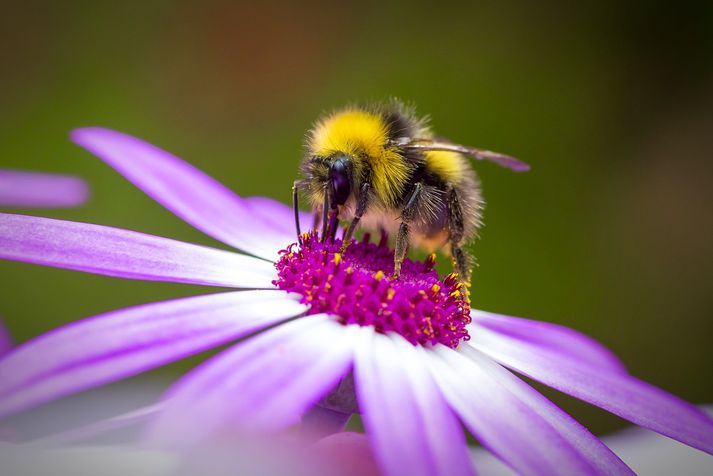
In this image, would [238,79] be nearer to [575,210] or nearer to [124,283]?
[124,283]

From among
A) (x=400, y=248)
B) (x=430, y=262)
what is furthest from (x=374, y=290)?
(x=430, y=262)

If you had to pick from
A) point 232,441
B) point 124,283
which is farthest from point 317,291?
point 124,283

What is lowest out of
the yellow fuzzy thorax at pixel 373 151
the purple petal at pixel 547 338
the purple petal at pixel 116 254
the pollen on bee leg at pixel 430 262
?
the purple petal at pixel 547 338

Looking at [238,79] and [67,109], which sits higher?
[238,79]

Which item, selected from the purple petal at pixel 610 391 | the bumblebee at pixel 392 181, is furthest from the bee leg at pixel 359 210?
the purple petal at pixel 610 391

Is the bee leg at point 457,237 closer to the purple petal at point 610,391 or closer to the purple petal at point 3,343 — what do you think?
the purple petal at point 610,391
